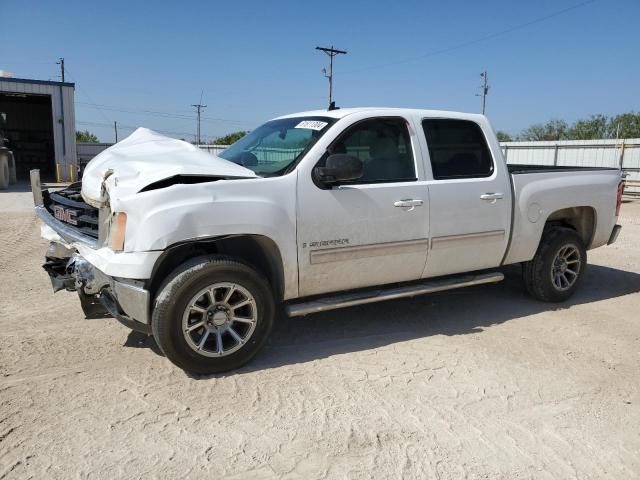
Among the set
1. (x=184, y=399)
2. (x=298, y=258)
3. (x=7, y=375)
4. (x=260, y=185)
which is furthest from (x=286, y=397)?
(x=7, y=375)

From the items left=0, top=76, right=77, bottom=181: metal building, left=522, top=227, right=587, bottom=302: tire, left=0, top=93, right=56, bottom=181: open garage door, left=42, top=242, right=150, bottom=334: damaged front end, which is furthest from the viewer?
left=0, top=93, right=56, bottom=181: open garage door

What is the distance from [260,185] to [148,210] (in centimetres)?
79

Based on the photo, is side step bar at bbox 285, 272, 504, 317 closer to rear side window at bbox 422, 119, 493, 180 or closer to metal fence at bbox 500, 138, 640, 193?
rear side window at bbox 422, 119, 493, 180

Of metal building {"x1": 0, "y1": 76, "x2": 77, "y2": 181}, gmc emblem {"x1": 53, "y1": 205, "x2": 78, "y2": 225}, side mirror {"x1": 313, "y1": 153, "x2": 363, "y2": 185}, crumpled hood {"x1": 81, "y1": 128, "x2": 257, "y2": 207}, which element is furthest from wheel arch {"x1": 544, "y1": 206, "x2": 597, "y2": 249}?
metal building {"x1": 0, "y1": 76, "x2": 77, "y2": 181}

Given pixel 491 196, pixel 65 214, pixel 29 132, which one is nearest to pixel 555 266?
pixel 491 196

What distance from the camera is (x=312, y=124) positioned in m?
4.38

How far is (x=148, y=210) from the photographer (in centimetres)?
337

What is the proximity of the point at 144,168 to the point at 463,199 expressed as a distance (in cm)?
265

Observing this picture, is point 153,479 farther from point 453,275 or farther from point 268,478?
point 453,275

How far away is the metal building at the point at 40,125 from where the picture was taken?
2406 centimetres

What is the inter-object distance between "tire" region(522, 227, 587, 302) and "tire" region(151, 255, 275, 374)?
3.00m

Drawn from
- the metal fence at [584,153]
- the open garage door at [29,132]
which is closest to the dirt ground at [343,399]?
the metal fence at [584,153]

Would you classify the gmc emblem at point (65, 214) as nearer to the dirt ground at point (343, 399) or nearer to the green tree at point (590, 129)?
the dirt ground at point (343, 399)

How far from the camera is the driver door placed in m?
3.96
